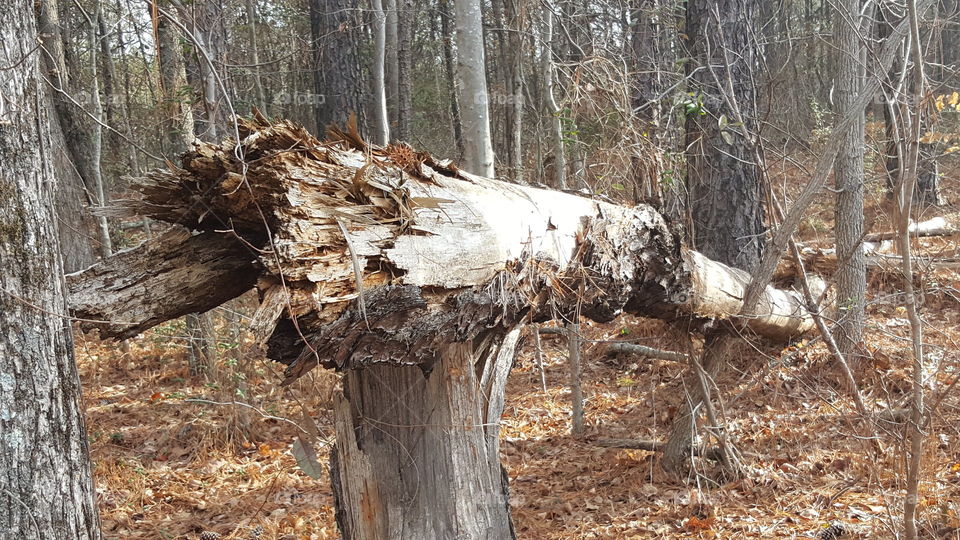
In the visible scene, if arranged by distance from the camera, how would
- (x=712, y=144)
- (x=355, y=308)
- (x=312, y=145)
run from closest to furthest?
(x=355, y=308) < (x=312, y=145) < (x=712, y=144)

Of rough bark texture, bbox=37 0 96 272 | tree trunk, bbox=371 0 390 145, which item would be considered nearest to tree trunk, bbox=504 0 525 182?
tree trunk, bbox=371 0 390 145

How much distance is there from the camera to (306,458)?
2.77 metres

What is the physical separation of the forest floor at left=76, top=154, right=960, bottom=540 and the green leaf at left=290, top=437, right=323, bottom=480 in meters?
0.65

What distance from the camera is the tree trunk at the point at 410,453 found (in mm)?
3178

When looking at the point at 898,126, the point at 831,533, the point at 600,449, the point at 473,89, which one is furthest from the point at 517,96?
the point at 831,533

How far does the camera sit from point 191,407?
664 centimetres

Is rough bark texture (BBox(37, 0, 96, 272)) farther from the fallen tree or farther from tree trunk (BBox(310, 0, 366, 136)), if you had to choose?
the fallen tree

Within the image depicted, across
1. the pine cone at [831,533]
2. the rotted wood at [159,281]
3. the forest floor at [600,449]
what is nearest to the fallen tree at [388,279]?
the rotted wood at [159,281]

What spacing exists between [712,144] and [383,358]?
490cm

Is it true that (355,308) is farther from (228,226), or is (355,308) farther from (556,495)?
(556,495)

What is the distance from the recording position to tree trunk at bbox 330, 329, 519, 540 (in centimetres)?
318

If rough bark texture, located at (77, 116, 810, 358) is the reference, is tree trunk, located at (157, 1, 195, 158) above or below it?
above

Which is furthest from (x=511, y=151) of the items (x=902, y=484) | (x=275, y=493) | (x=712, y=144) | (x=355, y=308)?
(x=355, y=308)

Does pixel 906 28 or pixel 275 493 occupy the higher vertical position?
pixel 906 28
